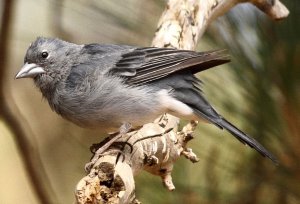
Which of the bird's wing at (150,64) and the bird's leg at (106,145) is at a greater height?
the bird's wing at (150,64)

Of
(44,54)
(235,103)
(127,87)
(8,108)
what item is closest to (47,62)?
(44,54)

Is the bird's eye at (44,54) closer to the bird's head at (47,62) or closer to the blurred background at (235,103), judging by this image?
the bird's head at (47,62)

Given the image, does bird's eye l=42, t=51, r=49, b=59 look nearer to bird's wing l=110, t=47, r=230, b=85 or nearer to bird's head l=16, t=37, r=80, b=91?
bird's head l=16, t=37, r=80, b=91

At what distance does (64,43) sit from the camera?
5.87 feet

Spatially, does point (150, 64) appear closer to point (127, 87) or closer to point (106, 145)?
point (127, 87)

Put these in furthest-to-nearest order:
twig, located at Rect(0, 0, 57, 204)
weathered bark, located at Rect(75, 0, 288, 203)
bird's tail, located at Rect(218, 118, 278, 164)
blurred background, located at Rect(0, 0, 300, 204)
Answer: twig, located at Rect(0, 0, 57, 204)
blurred background, located at Rect(0, 0, 300, 204)
bird's tail, located at Rect(218, 118, 278, 164)
weathered bark, located at Rect(75, 0, 288, 203)

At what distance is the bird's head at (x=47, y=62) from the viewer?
5.67ft

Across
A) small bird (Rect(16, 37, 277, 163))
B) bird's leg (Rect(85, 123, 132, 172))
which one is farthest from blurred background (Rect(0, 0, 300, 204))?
bird's leg (Rect(85, 123, 132, 172))

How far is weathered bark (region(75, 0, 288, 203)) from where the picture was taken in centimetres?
130

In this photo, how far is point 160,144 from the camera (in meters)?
1.62

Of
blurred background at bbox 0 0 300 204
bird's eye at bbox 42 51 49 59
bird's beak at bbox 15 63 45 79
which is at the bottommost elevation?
blurred background at bbox 0 0 300 204

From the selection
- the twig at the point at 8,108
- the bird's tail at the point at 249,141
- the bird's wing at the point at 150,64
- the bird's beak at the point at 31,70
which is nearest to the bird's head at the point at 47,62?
the bird's beak at the point at 31,70

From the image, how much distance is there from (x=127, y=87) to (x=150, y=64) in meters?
0.07

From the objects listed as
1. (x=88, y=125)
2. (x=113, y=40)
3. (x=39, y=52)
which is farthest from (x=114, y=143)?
(x=113, y=40)
